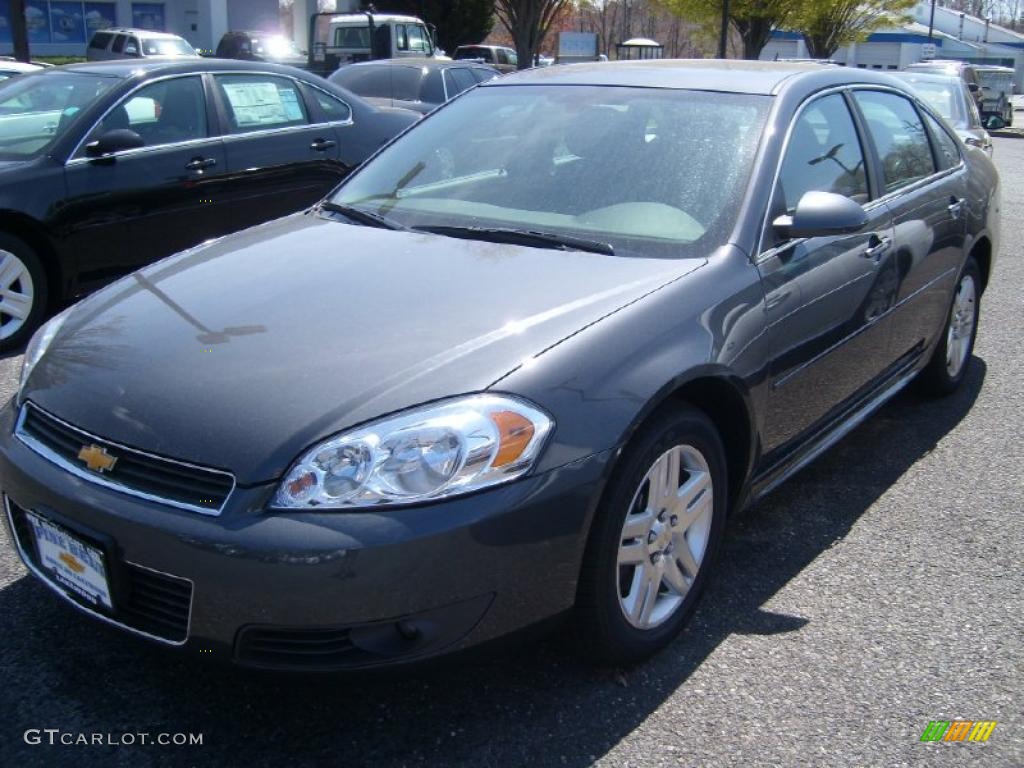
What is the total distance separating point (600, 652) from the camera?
8.95ft

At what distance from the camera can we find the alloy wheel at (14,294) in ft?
18.5

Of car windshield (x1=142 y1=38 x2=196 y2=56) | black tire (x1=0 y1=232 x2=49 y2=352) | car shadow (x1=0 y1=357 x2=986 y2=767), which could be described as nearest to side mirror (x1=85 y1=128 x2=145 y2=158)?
black tire (x1=0 y1=232 x2=49 y2=352)

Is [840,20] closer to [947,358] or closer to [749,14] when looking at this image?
[749,14]

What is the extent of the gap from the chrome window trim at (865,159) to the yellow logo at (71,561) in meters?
2.04

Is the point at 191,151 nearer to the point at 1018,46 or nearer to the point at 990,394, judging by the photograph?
the point at 990,394

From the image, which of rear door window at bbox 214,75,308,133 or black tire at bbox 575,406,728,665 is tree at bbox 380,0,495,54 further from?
black tire at bbox 575,406,728,665

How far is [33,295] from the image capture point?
5.77 meters

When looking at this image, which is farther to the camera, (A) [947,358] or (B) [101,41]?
(B) [101,41]

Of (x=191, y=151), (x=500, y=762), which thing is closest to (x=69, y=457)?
(x=500, y=762)

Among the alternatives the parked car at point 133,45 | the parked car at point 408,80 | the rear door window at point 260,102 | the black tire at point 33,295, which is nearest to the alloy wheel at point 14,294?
the black tire at point 33,295

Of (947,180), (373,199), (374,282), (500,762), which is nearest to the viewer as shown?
(500,762)

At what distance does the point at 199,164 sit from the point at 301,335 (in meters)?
4.15

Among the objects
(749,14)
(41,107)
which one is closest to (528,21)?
(749,14)

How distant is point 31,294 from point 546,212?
358 centimetres
